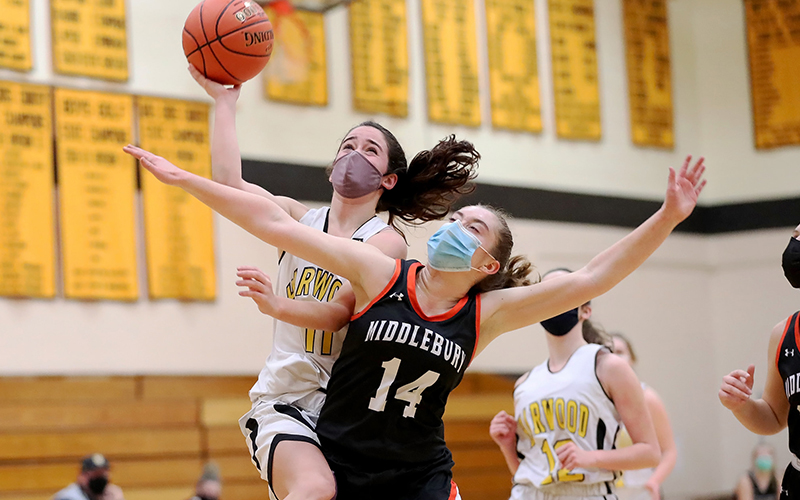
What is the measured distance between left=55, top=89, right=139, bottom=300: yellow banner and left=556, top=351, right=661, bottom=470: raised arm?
4.98m

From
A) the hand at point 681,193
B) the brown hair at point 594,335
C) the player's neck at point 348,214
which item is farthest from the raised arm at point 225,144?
the brown hair at point 594,335

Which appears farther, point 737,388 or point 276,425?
point 737,388

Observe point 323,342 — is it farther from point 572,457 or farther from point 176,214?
point 176,214

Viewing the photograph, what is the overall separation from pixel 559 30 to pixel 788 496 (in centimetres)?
848

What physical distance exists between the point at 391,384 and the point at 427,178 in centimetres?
96

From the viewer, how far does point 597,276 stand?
10.9ft

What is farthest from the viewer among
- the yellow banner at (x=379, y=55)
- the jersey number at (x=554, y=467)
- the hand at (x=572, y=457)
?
the yellow banner at (x=379, y=55)

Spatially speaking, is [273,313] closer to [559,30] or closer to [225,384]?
[225,384]

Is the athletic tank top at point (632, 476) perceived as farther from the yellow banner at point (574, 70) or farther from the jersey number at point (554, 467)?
the yellow banner at point (574, 70)

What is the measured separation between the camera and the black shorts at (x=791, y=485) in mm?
3709

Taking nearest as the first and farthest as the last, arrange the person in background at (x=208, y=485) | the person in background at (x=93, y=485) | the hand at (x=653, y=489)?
the hand at (x=653, y=489), the person in background at (x=93, y=485), the person in background at (x=208, y=485)

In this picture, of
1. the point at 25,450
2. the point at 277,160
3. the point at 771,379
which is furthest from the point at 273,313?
the point at 277,160

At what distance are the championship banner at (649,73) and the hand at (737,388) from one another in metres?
8.42

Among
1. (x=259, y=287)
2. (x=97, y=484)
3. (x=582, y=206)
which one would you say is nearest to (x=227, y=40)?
(x=259, y=287)
